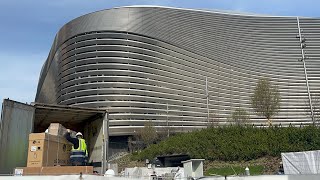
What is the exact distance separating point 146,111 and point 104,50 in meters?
18.9

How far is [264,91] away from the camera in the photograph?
45469 mm

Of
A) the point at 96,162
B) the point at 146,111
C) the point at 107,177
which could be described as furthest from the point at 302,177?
the point at 146,111

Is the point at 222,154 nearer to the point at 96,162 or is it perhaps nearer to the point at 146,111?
the point at 96,162

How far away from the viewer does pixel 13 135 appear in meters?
11.0

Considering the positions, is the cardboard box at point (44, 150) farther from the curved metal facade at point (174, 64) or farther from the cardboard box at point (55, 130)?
the curved metal facade at point (174, 64)

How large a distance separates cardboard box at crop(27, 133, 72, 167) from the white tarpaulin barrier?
9005mm

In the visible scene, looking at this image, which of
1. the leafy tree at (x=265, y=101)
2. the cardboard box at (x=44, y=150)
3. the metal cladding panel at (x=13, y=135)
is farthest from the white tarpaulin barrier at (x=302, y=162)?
the leafy tree at (x=265, y=101)

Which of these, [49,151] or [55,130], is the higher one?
[55,130]

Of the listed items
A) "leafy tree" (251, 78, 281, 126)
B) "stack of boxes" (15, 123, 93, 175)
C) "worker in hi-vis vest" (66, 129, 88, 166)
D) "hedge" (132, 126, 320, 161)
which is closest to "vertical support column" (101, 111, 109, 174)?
"stack of boxes" (15, 123, 93, 175)

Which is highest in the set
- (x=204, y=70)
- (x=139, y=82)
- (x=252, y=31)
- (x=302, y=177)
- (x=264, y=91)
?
(x=252, y=31)

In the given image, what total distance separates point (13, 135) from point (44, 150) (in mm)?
1271

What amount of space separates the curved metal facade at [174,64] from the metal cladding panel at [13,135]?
200 ft

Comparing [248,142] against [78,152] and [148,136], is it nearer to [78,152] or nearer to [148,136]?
[78,152]

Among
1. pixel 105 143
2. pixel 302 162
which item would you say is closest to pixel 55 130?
pixel 105 143
